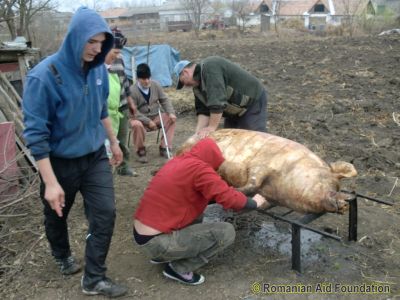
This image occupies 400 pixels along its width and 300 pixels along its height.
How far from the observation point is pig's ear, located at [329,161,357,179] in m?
3.69

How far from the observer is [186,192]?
132 inches

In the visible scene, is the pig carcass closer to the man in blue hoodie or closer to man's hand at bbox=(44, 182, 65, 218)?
the man in blue hoodie

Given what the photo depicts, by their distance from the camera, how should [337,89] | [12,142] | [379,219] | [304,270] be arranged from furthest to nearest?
1. [337,89]
2. [12,142]
3. [379,219]
4. [304,270]

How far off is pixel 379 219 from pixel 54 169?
323 cm

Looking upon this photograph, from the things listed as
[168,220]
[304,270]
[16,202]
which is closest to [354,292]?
[304,270]

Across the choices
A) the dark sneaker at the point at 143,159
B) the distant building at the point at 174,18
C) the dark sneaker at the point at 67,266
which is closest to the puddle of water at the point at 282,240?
the dark sneaker at the point at 67,266

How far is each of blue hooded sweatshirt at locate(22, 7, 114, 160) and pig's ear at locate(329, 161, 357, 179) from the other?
1.97 metres

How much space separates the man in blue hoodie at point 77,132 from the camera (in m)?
2.93

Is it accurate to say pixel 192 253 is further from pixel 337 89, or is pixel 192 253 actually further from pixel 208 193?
pixel 337 89

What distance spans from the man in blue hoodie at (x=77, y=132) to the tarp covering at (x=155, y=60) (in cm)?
1036

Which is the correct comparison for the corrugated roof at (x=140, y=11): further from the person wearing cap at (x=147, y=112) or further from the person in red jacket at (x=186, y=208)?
the person in red jacket at (x=186, y=208)

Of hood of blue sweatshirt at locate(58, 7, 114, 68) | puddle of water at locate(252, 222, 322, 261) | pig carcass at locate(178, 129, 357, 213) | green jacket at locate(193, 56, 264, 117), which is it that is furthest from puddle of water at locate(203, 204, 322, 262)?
hood of blue sweatshirt at locate(58, 7, 114, 68)

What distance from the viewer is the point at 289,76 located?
43.0 feet

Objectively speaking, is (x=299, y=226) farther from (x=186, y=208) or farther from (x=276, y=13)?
(x=276, y=13)
